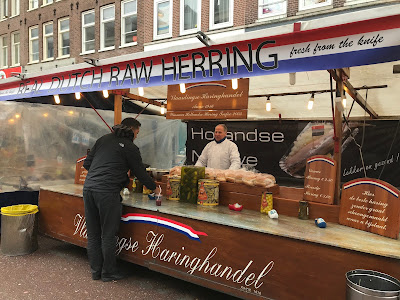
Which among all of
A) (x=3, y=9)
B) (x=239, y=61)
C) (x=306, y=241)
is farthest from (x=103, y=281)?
(x=3, y=9)

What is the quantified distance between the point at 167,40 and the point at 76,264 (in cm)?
1147

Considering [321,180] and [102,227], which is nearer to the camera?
[321,180]

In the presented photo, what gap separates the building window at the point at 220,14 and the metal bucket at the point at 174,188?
9.97 m

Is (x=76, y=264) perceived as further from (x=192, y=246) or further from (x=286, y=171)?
(x=286, y=171)

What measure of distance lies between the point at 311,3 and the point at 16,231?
424 inches

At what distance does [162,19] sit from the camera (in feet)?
46.0

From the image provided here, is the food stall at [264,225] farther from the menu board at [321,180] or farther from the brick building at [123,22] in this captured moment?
the brick building at [123,22]

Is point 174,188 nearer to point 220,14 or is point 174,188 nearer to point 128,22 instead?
point 220,14

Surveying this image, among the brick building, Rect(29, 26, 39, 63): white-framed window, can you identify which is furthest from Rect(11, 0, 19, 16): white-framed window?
Rect(29, 26, 39, 63): white-framed window

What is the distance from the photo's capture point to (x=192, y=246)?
3129mm

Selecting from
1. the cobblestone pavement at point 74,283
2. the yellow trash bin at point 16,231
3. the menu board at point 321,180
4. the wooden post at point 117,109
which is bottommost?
the cobblestone pavement at point 74,283

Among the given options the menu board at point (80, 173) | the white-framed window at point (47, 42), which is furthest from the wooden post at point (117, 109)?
the white-framed window at point (47, 42)

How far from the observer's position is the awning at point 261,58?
2287 mm

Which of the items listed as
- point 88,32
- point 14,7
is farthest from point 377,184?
point 14,7
